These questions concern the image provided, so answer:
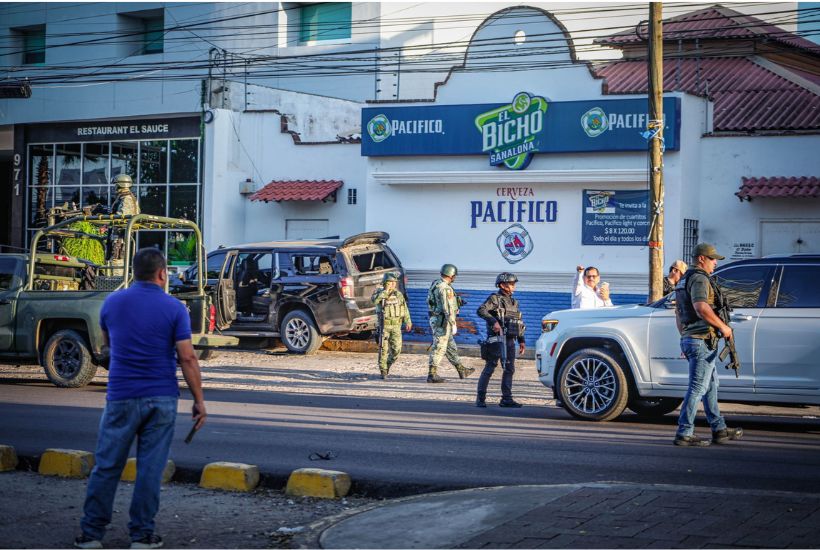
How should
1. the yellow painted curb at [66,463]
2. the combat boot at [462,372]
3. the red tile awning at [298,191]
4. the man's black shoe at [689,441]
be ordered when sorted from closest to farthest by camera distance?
1. the yellow painted curb at [66,463]
2. the man's black shoe at [689,441]
3. the combat boot at [462,372]
4. the red tile awning at [298,191]

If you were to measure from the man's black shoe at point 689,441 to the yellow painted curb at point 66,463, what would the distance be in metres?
5.33

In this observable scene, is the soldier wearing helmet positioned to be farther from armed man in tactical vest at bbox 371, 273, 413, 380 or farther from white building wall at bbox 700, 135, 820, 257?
white building wall at bbox 700, 135, 820, 257

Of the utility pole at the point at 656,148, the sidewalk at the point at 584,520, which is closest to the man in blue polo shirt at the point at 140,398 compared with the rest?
the sidewalk at the point at 584,520

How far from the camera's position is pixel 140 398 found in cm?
636

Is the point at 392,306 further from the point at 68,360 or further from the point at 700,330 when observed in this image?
the point at 700,330

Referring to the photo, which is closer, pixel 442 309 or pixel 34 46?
pixel 442 309

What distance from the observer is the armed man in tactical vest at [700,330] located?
1002cm

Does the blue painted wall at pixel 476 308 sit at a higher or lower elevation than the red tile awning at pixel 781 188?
lower

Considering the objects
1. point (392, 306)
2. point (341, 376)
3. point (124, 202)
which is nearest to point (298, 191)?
point (341, 376)

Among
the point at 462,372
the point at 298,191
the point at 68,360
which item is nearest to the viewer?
the point at 68,360

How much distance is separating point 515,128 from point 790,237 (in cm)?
574

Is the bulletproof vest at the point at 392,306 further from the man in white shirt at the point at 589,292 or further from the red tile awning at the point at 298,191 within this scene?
the red tile awning at the point at 298,191

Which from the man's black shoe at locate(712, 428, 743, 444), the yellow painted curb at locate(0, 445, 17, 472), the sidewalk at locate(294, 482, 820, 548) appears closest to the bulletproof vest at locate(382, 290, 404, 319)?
the man's black shoe at locate(712, 428, 743, 444)

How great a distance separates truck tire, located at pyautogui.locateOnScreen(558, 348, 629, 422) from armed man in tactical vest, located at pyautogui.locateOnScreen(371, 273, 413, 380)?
17.0 ft
